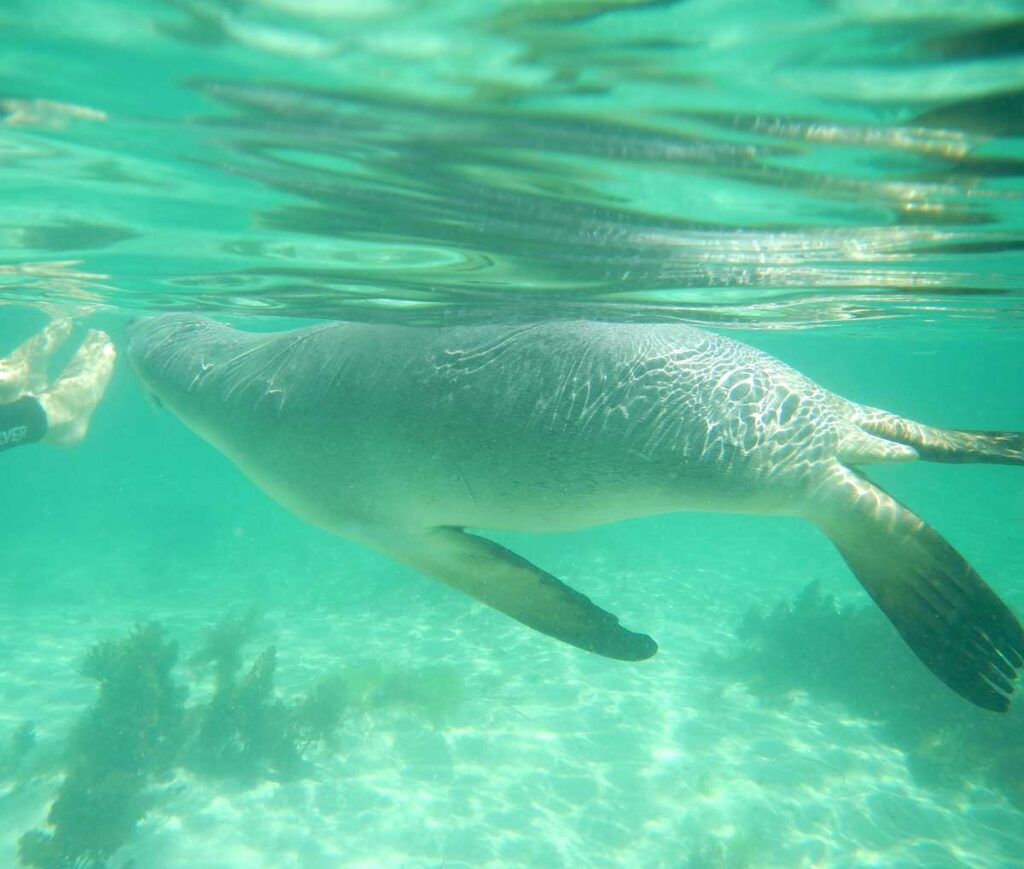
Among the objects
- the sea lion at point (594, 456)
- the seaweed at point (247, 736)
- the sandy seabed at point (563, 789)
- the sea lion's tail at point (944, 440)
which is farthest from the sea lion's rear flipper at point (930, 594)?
the seaweed at point (247, 736)

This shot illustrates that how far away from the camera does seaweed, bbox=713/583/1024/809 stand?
11.0m

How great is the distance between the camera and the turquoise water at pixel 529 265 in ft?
11.3

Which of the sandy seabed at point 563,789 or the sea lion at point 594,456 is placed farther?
the sandy seabed at point 563,789

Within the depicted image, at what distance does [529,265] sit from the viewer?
7.09 meters

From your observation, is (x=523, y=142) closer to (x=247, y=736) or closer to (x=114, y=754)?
(x=247, y=736)

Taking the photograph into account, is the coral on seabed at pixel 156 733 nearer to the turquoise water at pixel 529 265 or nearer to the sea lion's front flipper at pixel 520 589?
the turquoise water at pixel 529 265

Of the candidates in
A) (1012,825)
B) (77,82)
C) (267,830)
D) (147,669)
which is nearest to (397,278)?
(77,82)

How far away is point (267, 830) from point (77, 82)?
8.83m

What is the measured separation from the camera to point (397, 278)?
798 cm

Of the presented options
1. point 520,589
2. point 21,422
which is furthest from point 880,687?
point 21,422

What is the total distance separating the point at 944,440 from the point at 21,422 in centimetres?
1036

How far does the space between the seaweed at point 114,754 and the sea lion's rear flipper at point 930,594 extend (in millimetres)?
9472

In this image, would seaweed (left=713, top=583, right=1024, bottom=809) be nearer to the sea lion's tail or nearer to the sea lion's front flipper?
the sea lion's tail

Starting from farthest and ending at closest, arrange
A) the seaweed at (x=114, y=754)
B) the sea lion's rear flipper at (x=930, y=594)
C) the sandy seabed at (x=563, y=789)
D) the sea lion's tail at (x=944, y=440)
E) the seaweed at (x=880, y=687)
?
the seaweed at (x=880, y=687) → the sandy seabed at (x=563, y=789) → the seaweed at (x=114, y=754) → the sea lion's tail at (x=944, y=440) → the sea lion's rear flipper at (x=930, y=594)
